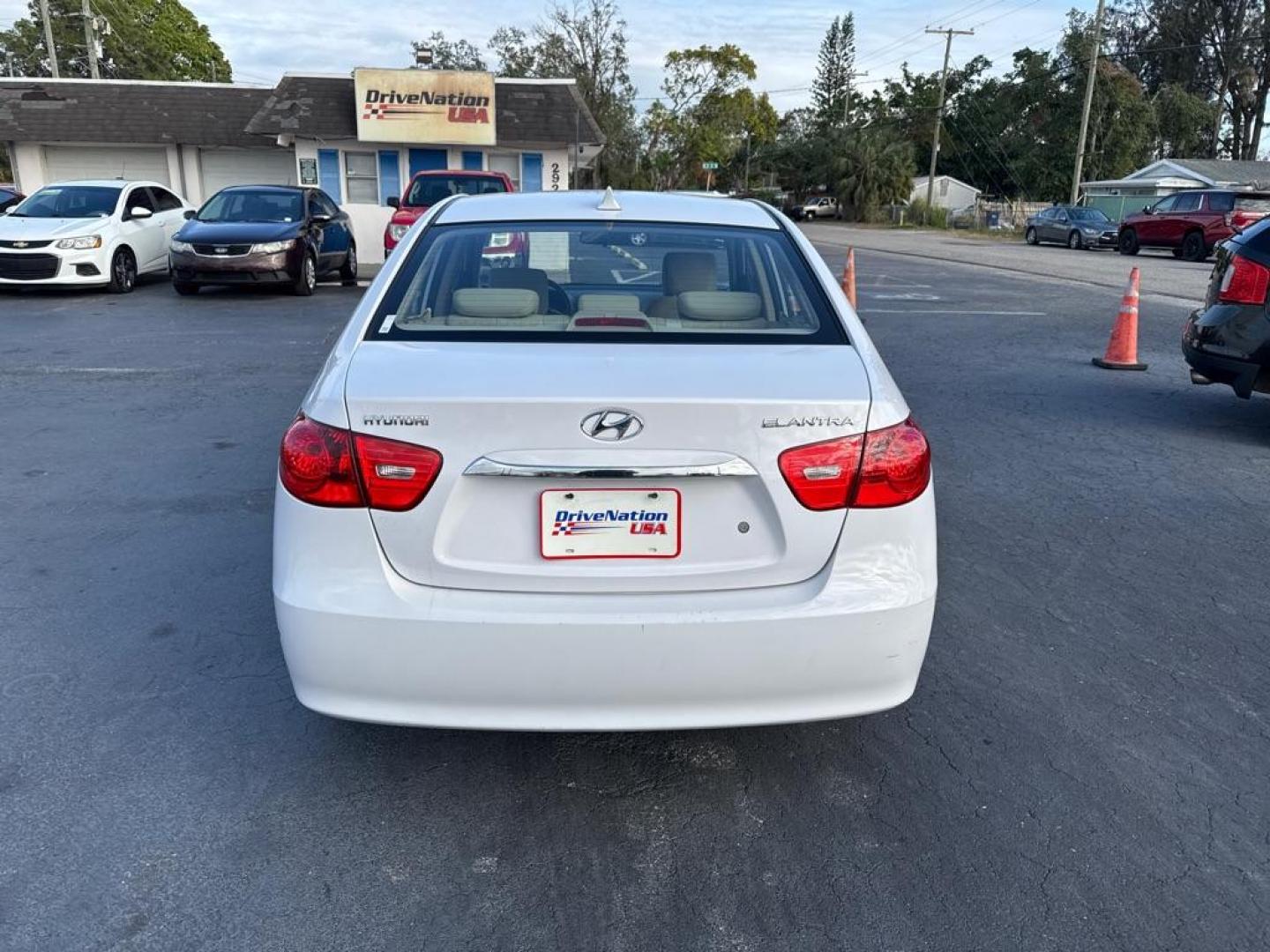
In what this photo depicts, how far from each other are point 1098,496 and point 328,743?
4.38 meters

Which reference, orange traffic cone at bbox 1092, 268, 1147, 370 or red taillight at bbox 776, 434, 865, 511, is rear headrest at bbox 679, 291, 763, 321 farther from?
orange traffic cone at bbox 1092, 268, 1147, 370

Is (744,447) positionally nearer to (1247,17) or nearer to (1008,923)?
(1008,923)

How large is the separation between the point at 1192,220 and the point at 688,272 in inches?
1079

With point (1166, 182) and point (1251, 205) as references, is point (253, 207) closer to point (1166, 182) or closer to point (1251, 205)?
point (1251, 205)

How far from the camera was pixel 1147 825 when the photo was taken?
2.80 meters

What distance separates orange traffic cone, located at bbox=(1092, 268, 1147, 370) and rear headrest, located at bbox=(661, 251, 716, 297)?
712 centimetres

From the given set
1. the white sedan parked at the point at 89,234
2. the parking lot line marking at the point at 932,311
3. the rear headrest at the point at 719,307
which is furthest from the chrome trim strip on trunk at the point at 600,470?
the white sedan parked at the point at 89,234

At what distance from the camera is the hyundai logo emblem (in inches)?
96.3

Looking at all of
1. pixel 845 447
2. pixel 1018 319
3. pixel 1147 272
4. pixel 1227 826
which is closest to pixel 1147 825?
pixel 1227 826

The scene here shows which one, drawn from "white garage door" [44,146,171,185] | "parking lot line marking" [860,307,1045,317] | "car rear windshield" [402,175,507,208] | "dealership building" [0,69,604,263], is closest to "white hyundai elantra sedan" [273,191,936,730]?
"parking lot line marking" [860,307,1045,317]

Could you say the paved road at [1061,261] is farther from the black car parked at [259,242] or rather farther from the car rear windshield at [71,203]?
the car rear windshield at [71,203]

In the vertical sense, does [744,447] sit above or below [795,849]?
above

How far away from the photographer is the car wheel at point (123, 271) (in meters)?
14.1

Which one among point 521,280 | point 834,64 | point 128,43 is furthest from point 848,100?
point 521,280
